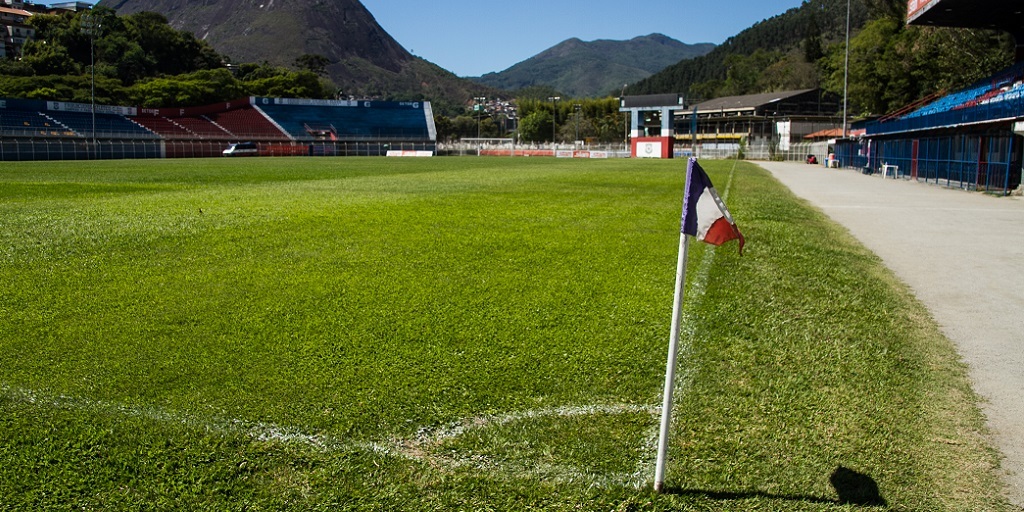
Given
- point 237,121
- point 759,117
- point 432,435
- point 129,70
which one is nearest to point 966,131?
point 432,435

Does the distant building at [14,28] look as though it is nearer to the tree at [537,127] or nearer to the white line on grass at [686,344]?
the tree at [537,127]

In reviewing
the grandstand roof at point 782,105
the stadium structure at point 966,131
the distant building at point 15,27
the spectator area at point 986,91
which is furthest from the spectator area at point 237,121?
the distant building at point 15,27

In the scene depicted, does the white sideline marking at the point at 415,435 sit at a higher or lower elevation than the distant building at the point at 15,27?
lower

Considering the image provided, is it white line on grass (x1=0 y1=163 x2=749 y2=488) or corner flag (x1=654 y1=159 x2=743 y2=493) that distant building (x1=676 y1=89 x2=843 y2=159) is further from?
corner flag (x1=654 y1=159 x2=743 y2=493)

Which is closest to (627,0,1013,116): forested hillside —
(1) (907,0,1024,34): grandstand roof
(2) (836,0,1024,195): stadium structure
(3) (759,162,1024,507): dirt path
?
(1) (907,0,1024,34): grandstand roof

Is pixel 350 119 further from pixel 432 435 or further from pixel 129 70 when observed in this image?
pixel 432 435

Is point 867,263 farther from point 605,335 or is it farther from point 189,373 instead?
point 189,373

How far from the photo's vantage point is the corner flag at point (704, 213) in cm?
311

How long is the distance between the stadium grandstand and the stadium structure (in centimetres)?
5203

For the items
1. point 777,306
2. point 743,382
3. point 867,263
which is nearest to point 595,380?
point 743,382

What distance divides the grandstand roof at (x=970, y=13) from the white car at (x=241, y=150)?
54.1 meters

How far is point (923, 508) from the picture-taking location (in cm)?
303

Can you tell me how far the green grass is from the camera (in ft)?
10.2

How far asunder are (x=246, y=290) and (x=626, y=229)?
640cm
